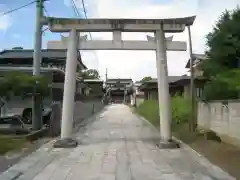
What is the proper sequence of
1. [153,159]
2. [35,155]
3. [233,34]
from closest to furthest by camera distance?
1. [153,159]
2. [35,155]
3. [233,34]

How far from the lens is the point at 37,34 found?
610 inches

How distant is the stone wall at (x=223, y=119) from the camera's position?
10.9 metres

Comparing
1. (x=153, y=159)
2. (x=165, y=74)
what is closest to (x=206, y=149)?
(x=153, y=159)

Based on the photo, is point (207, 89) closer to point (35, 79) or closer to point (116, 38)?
point (116, 38)

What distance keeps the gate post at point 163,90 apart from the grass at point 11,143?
4.96 m

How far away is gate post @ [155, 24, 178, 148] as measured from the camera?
41.8 feet

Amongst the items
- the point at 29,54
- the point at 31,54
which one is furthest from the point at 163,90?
the point at 29,54

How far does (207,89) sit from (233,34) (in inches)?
94.7

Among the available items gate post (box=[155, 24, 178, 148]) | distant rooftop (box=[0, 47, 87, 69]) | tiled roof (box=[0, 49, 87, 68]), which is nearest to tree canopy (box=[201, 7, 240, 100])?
gate post (box=[155, 24, 178, 148])

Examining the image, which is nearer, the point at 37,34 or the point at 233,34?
the point at 233,34

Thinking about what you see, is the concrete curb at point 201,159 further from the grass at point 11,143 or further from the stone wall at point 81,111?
the stone wall at point 81,111

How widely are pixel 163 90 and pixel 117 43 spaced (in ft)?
7.99

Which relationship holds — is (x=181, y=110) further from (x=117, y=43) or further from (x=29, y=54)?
(x=29, y=54)

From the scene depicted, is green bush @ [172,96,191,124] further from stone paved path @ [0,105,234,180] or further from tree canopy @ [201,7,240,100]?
stone paved path @ [0,105,234,180]
